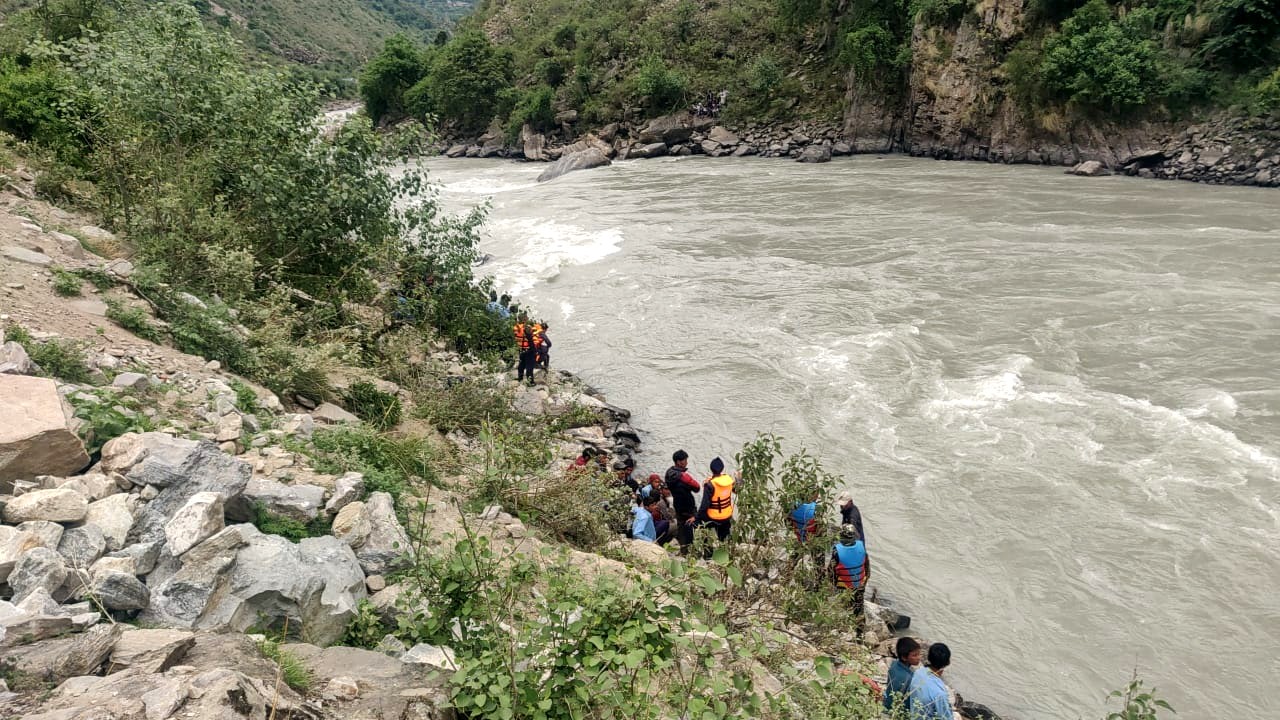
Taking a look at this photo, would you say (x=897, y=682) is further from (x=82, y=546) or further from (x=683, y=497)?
(x=82, y=546)

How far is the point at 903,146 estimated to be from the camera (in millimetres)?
35125

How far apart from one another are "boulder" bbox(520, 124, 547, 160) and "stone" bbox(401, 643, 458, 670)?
140ft

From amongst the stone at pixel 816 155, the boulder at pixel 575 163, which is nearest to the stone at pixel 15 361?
the boulder at pixel 575 163

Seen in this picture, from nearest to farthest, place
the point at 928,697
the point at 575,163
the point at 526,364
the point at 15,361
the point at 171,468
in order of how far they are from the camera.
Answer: the point at 171,468 → the point at 15,361 → the point at 928,697 → the point at 526,364 → the point at 575,163

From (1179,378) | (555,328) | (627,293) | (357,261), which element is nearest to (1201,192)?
(1179,378)

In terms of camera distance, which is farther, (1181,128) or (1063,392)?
(1181,128)

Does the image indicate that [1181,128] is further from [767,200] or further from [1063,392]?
[1063,392]

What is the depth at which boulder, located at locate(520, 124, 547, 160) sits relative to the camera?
145 ft

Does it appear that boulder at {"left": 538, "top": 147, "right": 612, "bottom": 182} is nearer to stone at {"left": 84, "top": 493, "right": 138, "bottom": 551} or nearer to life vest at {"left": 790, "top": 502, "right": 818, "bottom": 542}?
life vest at {"left": 790, "top": 502, "right": 818, "bottom": 542}

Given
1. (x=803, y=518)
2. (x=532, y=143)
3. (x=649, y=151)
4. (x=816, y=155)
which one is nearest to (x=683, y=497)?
(x=803, y=518)

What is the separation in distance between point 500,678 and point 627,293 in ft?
46.3

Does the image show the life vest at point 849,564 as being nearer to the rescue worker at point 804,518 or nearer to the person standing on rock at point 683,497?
the rescue worker at point 804,518

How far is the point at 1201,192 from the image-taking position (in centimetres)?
2203

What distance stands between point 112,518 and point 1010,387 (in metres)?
11.0
